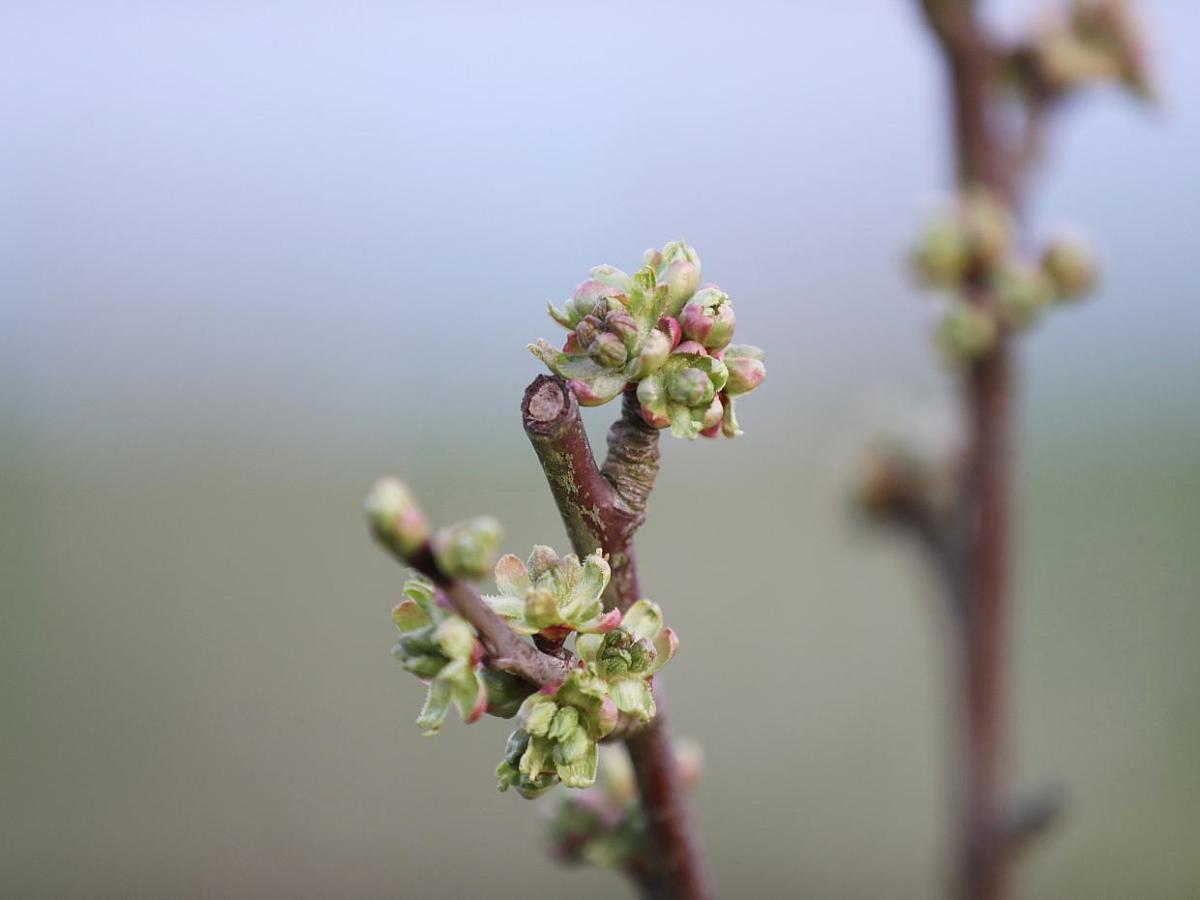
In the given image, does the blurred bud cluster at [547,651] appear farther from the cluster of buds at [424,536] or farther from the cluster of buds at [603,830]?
the cluster of buds at [603,830]

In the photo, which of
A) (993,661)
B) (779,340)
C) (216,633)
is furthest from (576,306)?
(779,340)

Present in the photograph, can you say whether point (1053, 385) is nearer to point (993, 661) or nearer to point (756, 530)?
point (756, 530)

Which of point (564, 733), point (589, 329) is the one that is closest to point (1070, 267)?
point (589, 329)

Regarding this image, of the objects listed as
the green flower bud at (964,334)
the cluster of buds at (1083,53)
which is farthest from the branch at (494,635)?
the cluster of buds at (1083,53)

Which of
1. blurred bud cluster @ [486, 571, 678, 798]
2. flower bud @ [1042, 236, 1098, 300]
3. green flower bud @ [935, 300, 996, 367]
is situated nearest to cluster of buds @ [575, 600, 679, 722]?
blurred bud cluster @ [486, 571, 678, 798]

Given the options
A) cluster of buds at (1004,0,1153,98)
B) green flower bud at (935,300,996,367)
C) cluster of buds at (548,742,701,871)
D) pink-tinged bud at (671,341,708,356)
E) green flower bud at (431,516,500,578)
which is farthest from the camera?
cluster of buds at (1004,0,1153,98)

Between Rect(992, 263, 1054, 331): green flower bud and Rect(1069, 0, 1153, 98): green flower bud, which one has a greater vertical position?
Rect(1069, 0, 1153, 98): green flower bud

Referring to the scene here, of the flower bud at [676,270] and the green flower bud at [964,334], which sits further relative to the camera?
the green flower bud at [964,334]

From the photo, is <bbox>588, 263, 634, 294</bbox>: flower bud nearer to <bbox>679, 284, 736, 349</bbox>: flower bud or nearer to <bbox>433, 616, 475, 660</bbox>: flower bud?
<bbox>679, 284, 736, 349</bbox>: flower bud
